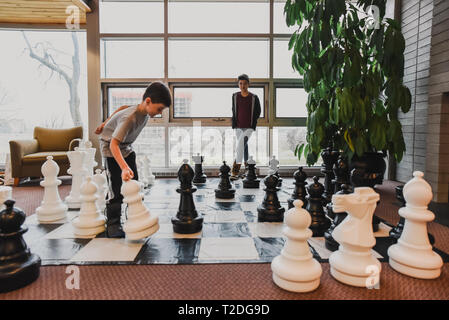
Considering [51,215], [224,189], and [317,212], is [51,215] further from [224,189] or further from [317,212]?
[317,212]

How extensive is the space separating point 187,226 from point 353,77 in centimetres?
158

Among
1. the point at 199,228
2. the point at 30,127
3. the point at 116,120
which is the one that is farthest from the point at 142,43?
the point at 199,228

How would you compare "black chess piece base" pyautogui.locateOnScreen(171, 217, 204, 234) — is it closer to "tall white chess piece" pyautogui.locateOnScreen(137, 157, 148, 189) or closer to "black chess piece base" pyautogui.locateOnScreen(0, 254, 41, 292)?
"black chess piece base" pyautogui.locateOnScreen(0, 254, 41, 292)

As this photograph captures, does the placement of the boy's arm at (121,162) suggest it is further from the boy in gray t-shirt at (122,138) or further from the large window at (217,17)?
the large window at (217,17)

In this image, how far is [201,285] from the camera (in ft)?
3.17

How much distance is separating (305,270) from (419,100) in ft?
9.17

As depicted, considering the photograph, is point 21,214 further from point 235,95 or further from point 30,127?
point 30,127

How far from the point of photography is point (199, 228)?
1.52m

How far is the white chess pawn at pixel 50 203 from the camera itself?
1.71 meters

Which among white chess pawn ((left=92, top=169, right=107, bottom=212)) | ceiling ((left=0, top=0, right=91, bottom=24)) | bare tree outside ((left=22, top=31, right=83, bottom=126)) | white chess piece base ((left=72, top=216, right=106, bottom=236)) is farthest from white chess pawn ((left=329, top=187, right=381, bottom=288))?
bare tree outside ((left=22, top=31, right=83, bottom=126))

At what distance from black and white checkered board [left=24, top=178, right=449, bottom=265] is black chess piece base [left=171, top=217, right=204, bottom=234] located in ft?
0.11

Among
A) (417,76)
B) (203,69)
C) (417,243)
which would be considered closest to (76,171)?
(417,243)

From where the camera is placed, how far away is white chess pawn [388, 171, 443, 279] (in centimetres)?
101

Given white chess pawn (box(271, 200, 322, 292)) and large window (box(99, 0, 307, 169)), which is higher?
large window (box(99, 0, 307, 169))
